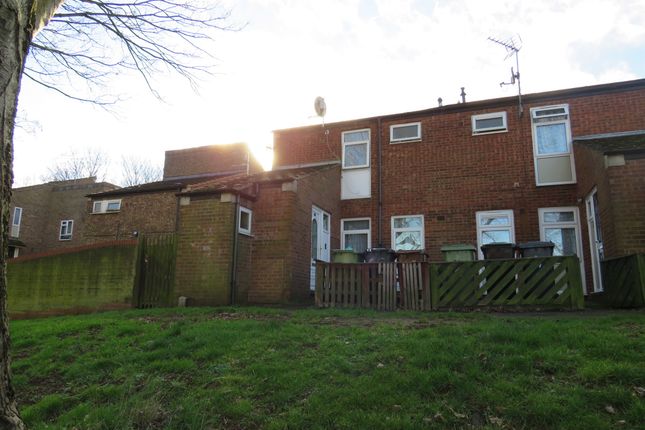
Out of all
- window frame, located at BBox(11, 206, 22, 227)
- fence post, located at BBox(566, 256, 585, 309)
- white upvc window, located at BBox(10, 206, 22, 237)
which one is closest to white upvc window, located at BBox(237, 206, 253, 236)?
fence post, located at BBox(566, 256, 585, 309)

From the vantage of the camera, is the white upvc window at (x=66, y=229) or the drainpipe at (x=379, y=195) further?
the white upvc window at (x=66, y=229)

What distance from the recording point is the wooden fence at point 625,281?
7.91m

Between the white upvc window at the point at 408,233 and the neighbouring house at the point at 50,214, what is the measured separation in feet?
89.2

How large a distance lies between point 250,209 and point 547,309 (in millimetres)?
7000

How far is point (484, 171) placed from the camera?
1358 cm

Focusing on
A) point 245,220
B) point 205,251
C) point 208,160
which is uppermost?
point 208,160

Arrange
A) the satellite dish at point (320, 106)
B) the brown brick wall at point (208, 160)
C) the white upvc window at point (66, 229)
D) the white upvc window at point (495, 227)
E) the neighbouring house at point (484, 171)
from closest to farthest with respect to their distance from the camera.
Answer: the neighbouring house at point (484, 171)
the white upvc window at point (495, 227)
the satellite dish at point (320, 106)
the brown brick wall at point (208, 160)
the white upvc window at point (66, 229)

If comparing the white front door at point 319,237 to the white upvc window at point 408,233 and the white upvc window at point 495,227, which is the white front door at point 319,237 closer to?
the white upvc window at point 408,233

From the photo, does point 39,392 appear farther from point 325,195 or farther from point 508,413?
point 325,195

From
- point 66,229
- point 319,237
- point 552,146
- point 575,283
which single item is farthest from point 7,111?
point 66,229

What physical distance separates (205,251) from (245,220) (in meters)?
1.27

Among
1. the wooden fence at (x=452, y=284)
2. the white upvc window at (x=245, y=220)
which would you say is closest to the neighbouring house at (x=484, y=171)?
the white upvc window at (x=245, y=220)

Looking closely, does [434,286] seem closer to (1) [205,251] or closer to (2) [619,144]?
(2) [619,144]

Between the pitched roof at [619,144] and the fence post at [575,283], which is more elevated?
the pitched roof at [619,144]
